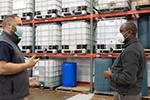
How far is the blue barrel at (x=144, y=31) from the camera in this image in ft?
17.0

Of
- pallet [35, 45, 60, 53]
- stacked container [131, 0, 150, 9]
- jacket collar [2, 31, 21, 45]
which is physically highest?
stacked container [131, 0, 150, 9]

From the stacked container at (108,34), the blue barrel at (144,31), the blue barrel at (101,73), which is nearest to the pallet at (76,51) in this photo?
the stacked container at (108,34)

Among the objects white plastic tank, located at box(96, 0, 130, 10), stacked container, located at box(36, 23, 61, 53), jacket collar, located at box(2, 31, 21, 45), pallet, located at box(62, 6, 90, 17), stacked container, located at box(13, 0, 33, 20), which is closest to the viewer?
jacket collar, located at box(2, 31, 21, 45)

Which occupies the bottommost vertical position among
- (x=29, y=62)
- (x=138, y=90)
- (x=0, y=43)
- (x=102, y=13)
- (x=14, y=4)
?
(x=138, y=90)

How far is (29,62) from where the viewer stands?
2.34 metres

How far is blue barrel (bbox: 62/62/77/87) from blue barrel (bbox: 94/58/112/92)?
88 centimetres

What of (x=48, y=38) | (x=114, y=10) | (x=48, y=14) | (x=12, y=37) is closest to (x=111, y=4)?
(x=114, y=10)

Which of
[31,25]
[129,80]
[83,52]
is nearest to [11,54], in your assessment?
[129,80]

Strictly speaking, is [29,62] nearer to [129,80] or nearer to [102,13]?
[129,80]

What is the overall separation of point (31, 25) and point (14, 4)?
91cm

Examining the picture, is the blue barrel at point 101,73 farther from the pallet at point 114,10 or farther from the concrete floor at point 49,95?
the pallet at point 114,10

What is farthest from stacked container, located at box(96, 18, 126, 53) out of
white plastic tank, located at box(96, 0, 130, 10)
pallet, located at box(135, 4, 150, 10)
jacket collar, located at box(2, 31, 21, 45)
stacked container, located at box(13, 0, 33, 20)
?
jacket collar, located at box(2, 31, 21, 45)

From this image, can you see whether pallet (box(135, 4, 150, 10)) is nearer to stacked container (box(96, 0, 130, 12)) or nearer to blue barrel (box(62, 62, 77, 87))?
stacked container (box(96, 0, 130, 12))

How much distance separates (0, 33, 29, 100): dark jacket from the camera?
2371 millimetres
